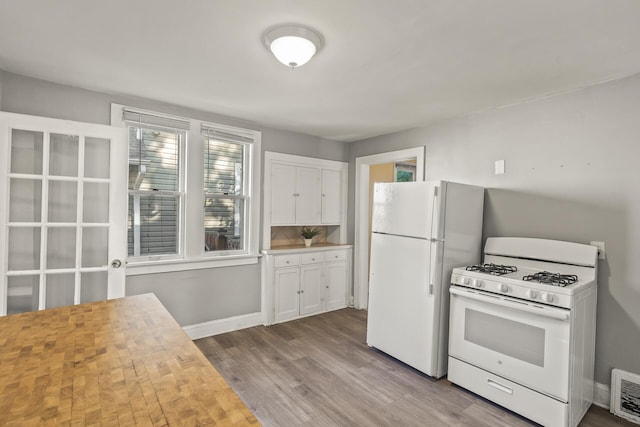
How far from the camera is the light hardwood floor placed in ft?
7.30

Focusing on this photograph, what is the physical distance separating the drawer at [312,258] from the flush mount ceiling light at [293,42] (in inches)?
104

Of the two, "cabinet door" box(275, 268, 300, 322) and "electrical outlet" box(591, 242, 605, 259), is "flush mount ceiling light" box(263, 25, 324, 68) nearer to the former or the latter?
"electrical outlet" box(591, 242, 605, 259)

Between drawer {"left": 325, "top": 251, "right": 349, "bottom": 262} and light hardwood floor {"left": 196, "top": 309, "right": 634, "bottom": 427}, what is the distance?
1057 millimetres

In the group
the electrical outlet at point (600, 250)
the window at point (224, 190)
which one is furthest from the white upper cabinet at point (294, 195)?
the electrical outlet at point (600, 250)

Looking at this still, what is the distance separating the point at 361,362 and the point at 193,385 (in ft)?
7.52

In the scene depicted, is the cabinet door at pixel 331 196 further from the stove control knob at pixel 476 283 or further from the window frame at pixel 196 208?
the stove control knob at pixel 476 283

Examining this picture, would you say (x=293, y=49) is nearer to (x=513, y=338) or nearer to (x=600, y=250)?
(x=513, y=338)

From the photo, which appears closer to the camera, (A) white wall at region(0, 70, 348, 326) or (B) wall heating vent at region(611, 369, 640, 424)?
(B) wall heating vent at region(611, 369, 640, 424)

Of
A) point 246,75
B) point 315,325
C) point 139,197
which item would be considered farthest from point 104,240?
point 315,325

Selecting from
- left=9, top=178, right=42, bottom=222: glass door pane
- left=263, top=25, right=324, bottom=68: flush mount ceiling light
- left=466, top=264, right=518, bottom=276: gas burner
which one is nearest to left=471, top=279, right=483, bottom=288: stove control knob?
left=466, top=264, right=518, bottom=276: gas burner

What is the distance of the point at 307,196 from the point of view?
4.33 meters

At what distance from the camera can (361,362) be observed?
302 cm

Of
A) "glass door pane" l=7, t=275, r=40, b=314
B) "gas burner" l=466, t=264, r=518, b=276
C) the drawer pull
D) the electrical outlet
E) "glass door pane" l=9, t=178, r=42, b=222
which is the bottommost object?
the drawer pull

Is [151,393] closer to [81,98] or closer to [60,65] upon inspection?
[60,65]
